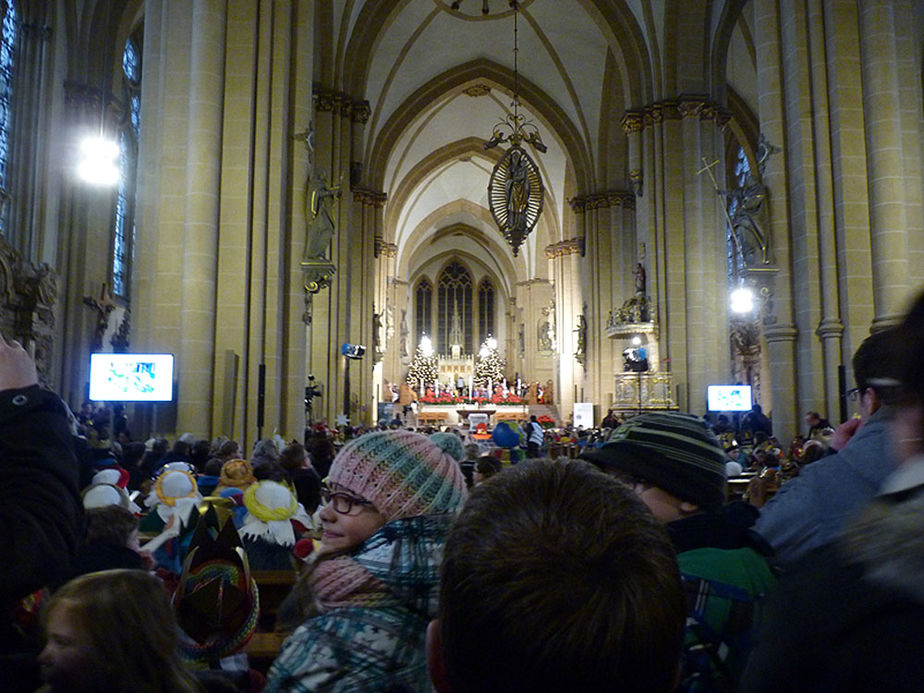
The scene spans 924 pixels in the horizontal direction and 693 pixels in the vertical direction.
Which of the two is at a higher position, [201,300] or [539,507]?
[201,300]

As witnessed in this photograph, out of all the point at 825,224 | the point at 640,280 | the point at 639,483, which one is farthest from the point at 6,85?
the point at 639,483

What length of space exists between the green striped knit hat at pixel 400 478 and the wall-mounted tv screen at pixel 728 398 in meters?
14.5

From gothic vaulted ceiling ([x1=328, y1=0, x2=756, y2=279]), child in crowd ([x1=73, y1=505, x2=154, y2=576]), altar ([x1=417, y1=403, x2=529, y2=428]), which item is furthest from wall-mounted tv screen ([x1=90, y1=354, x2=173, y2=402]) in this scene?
altar ([x1=417, y1=403, x2=529, y2=428])

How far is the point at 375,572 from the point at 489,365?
45.2 meters

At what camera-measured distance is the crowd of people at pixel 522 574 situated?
Result: 78 centimetres

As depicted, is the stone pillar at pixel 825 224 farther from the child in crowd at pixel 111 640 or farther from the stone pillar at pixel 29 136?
the stone pillar at pixel 29 136

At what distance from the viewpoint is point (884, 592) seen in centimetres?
74

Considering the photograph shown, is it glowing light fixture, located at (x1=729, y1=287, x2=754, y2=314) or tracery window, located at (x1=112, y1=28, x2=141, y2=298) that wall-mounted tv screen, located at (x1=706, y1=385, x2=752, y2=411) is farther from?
tracery window, located at (x1=112, y1=28, x2=141, y2=298)

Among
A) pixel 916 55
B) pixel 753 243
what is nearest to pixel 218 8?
pixel 753 243

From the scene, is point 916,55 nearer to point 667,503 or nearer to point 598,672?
point 667,503

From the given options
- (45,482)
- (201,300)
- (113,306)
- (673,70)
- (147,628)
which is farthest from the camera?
(673,70)

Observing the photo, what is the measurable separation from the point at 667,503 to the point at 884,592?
1.12 m

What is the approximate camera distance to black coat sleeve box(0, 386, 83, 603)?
1.37 m

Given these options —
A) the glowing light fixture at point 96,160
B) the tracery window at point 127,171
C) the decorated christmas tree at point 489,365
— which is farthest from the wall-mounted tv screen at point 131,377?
the decorated christmas tree at point 489,365
